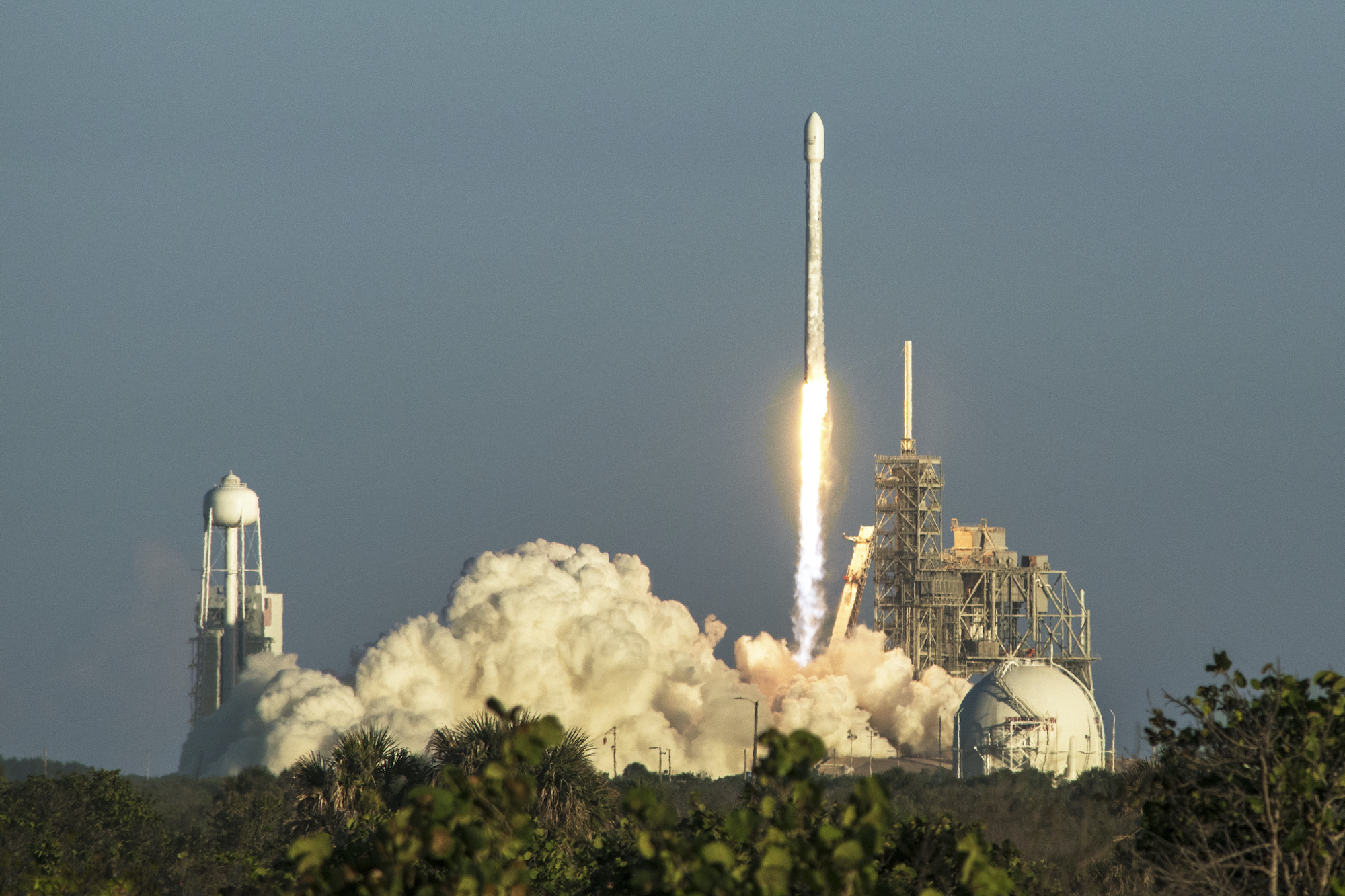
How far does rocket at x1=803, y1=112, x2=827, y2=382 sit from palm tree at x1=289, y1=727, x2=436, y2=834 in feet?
177

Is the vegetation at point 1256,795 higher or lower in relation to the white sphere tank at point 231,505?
lower

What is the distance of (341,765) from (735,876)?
3227 centimetres

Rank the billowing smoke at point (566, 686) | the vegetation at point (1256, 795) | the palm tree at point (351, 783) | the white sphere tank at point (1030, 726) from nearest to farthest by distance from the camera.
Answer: the vegetation at point (1256, 795)
the palm tree at point (351, 783)
the white sphere tank at point (1030, 726)
the billowing smoke at point (566, 686)

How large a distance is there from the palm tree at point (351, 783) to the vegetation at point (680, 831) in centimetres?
6

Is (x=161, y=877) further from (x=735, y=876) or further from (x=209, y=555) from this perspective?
(x=209, y=555)

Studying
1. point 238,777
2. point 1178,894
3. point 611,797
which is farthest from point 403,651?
point 1178,894

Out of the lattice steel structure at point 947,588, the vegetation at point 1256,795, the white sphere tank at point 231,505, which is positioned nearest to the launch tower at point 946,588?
the lattice steel structure at point 947,588

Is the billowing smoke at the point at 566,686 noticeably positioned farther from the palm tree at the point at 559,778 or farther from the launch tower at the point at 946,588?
the palm tree at the point at 559,778

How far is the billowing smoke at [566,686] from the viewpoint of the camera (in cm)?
9212

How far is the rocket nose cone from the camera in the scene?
94.8 m

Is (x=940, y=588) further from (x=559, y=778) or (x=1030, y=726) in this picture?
(x=559, y=778)

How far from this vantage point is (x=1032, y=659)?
10138 centimetres

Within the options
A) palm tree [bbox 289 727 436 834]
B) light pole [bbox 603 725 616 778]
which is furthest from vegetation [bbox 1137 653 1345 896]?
light pole [bbox 603 725 616 778]

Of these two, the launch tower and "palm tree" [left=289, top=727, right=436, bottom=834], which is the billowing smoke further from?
"palm tree" [left=289, top=727, right=436, bottom=834]
